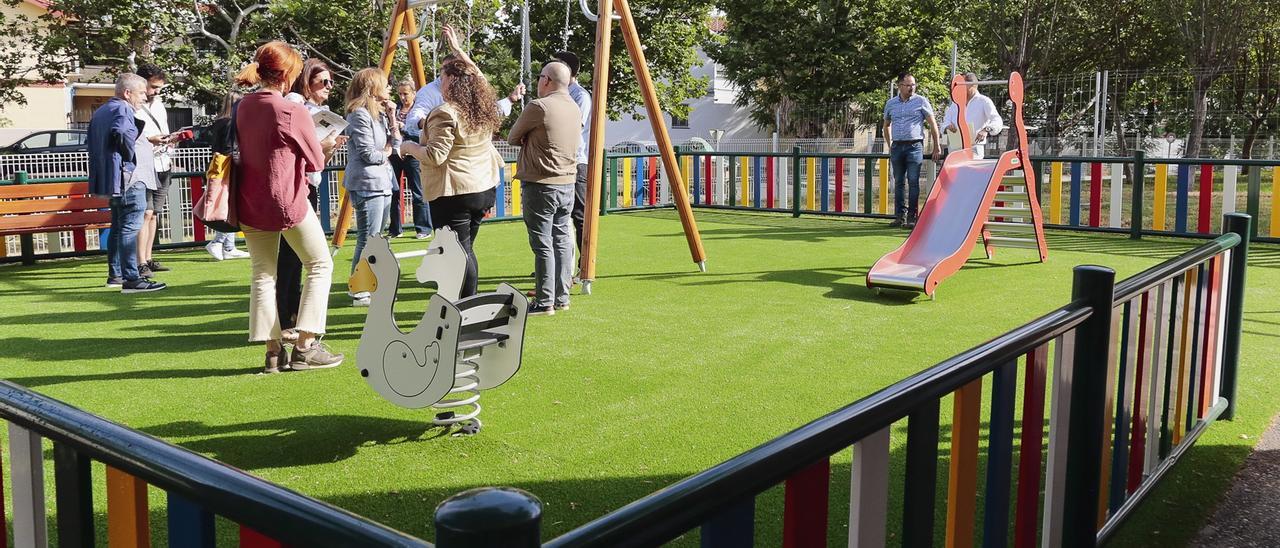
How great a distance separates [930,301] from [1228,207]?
5842mm

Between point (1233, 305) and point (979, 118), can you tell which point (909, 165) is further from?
point (1233, 305)

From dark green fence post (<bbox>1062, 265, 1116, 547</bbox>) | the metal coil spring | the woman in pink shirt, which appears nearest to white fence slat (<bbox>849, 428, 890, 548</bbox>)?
dark green fence post (<bbox>1062, 265, 1116, 547</bbox>)

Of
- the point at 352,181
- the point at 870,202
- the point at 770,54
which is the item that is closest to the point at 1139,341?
the point at 352,181

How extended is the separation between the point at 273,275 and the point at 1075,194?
9974 millimetres

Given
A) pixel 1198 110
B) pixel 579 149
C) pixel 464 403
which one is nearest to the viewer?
pixel 464 403

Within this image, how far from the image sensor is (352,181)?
8227 millimetres

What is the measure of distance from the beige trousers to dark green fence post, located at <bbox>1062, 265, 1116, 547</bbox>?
13.9 ft

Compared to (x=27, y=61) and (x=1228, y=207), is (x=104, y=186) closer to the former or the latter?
(x=1228, y=207)

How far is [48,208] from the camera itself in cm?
1072

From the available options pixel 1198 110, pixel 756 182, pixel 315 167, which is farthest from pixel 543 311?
pixel 1198 110

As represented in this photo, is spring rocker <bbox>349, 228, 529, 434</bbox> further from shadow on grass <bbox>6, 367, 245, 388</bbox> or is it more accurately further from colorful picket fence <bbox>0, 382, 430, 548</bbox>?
colorful picket fence <bbox>0, 382, 430, 548</bbox>

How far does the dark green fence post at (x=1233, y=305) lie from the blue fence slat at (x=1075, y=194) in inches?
320

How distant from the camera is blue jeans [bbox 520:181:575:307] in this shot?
736cm

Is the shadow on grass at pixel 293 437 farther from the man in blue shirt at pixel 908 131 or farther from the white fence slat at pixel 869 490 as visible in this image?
the man in blue shirt at pixel 908 131
